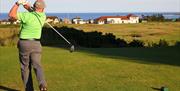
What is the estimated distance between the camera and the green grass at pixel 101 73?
35.0 ft

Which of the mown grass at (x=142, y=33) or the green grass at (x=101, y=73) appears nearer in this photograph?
the green grass at (x=101, y=73)

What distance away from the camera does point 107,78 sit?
11.7 metres

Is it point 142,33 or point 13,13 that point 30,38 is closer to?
point 13,13

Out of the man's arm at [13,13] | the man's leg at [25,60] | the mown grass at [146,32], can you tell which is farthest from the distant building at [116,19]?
the man's arm at [13,13]

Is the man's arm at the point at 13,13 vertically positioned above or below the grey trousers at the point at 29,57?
above

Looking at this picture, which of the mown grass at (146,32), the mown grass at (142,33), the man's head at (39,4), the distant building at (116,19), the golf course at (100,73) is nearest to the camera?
the man's head at (39,4)

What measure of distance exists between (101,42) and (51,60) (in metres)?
12.0

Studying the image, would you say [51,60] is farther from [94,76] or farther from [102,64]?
[94,76]

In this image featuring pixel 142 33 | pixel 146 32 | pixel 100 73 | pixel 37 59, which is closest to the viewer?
pixel 37 59

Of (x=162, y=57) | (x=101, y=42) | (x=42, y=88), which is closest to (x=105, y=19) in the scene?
(x=101, y=42)

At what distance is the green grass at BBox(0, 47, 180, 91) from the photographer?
10664mm

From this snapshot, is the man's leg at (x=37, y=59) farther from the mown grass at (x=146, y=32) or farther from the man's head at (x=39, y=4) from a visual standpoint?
the mown grass at (x=146, y=32)

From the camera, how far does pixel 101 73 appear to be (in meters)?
12.6

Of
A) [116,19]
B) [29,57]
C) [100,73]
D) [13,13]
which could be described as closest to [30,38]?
[29,57]
